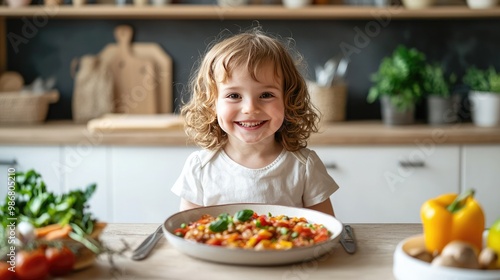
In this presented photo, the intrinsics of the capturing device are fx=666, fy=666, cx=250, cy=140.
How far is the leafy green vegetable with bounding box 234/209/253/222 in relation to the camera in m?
1.31

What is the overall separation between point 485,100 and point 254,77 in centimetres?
176

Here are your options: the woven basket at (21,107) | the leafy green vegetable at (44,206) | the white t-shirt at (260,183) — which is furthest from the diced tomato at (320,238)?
the woven basket at (21,107)

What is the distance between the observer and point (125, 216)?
293 centimetres

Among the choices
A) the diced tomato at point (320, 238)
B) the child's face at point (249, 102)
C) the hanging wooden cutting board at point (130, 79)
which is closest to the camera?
the diced tomato at point (320, 238)

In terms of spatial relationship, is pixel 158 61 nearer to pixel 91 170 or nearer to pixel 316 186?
pixel 91 170

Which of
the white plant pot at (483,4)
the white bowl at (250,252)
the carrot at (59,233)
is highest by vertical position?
the white plant pot at (483,4)

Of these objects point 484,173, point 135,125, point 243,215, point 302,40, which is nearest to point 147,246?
point 243,215

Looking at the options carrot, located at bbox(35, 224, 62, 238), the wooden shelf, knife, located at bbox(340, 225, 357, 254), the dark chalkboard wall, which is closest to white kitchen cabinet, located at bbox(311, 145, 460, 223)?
the dark chalkboard wall

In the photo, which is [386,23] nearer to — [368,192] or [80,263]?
[368,192]

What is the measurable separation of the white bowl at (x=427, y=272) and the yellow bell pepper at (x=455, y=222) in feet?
0.21

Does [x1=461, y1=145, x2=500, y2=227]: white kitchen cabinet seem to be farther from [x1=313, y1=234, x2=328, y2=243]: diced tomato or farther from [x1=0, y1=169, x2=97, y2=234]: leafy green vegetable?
[x1=0, y1=169, x2=97, y2=234]: leafy green vegetable

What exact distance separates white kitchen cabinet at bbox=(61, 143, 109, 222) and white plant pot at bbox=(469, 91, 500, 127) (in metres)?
1.70

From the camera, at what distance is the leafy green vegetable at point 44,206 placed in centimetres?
115

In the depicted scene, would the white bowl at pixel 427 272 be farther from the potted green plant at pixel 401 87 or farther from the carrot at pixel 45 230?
the potted green plant at pixel 401 87
